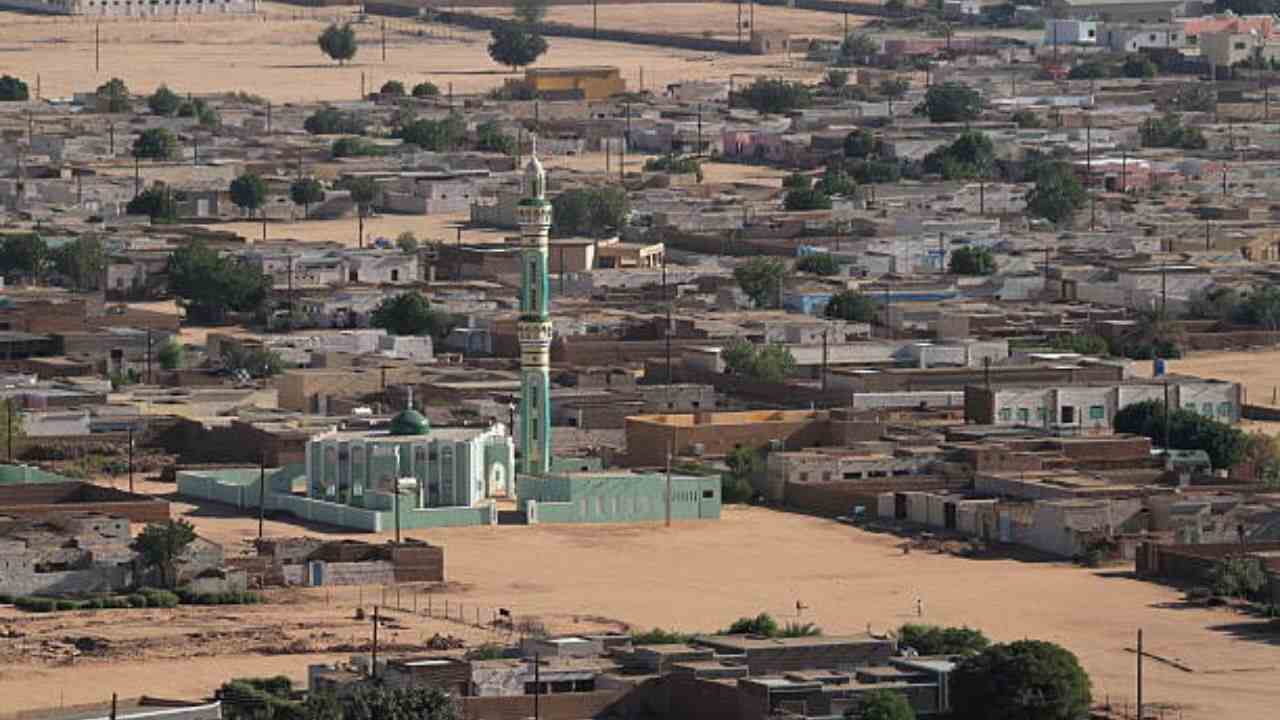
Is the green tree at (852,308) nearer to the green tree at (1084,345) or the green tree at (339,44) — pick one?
the green tree at (1084,345)

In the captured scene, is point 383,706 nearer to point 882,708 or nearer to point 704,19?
point 882,708

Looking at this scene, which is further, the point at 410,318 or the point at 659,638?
the point at 410,318

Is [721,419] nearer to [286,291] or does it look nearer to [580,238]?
[286,291]

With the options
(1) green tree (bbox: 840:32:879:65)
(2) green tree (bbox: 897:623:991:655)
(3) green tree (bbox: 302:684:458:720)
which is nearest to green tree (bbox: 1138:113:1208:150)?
(1) green tree (bbox: 840:32:879:65)

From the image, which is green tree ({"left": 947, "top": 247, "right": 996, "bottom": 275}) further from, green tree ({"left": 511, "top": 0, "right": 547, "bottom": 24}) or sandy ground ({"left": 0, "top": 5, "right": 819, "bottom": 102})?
green tree ({"left": 511, "top": 0, "right": 547, "bottom": 24})

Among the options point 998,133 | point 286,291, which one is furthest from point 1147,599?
point 998,133

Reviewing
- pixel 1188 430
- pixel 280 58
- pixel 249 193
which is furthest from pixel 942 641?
pixel 280 58
